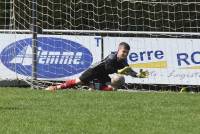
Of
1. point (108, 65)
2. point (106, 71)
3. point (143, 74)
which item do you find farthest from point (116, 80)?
point (143, 74)

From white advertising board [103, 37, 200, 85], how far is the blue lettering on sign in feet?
2.34

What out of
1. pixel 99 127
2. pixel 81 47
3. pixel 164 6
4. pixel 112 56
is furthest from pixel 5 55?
pixel 99 127

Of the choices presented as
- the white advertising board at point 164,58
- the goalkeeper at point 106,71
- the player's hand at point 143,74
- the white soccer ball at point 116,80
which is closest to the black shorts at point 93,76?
the goalkeeper at point 106,71

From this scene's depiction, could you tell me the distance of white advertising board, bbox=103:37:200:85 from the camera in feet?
56.1

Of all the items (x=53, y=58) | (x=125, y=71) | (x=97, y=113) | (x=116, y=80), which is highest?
(x=53, y=58)

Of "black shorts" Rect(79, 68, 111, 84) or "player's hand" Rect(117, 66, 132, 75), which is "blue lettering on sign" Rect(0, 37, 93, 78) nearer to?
"black shorts" Rect(79, 68, 111, 84)

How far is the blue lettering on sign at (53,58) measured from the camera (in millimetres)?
17609

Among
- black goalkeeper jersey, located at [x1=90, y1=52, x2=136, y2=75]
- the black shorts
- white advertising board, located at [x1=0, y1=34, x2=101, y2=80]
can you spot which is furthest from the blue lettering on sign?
black goalkeeper jersey, located at [x1=90, y1=52, x2=136, y2=75]

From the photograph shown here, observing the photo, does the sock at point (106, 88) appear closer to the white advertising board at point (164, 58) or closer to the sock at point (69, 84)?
the sock at point (69, 84)

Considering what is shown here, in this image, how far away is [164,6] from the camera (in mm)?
20500

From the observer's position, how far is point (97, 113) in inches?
441

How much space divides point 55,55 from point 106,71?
2.23m

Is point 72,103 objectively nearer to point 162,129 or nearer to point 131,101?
point 131,101

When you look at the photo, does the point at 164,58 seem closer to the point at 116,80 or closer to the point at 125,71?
the point at 125,71
